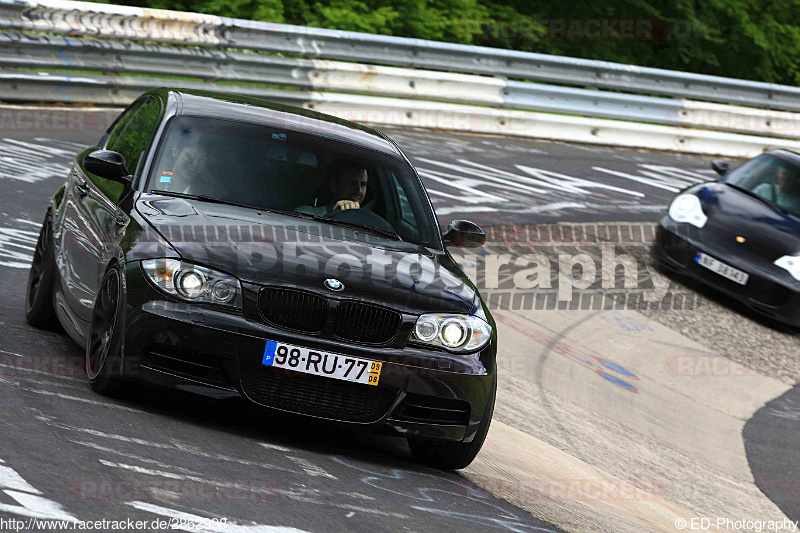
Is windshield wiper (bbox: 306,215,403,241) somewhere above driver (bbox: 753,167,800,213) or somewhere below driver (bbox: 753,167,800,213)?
above

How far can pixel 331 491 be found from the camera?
4.97 meters

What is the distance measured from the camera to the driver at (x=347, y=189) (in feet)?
21.4

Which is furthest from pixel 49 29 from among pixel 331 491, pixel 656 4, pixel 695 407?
pixel 656 4

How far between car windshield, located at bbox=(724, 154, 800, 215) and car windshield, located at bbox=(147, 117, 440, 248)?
23.7 feet

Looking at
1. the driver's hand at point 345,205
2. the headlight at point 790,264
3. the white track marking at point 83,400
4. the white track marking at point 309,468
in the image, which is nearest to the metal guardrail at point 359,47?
the headlight at point 790,264

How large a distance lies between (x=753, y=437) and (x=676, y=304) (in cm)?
275

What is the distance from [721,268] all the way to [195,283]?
7843mm

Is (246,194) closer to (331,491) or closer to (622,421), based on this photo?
(331,491)

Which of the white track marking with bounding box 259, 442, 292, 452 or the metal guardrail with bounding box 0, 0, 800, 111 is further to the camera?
the metal guardrail with bounding box 0, 0, 800, 111

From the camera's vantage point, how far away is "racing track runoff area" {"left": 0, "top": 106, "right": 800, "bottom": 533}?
185 inches

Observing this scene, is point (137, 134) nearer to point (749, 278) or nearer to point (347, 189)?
point (347, 189)

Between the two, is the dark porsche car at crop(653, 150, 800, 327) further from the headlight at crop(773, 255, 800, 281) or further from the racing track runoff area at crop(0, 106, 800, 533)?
the racing track runoff area at crop(0, 106, 800, 533)

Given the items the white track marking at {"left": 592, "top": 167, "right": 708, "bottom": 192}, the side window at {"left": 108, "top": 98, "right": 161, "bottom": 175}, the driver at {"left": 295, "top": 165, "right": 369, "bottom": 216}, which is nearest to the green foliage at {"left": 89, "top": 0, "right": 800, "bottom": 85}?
the white track marking at {"left": 592, "top": 167, "right": 708, "bottom": 192}

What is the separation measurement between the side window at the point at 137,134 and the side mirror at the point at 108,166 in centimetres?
8
